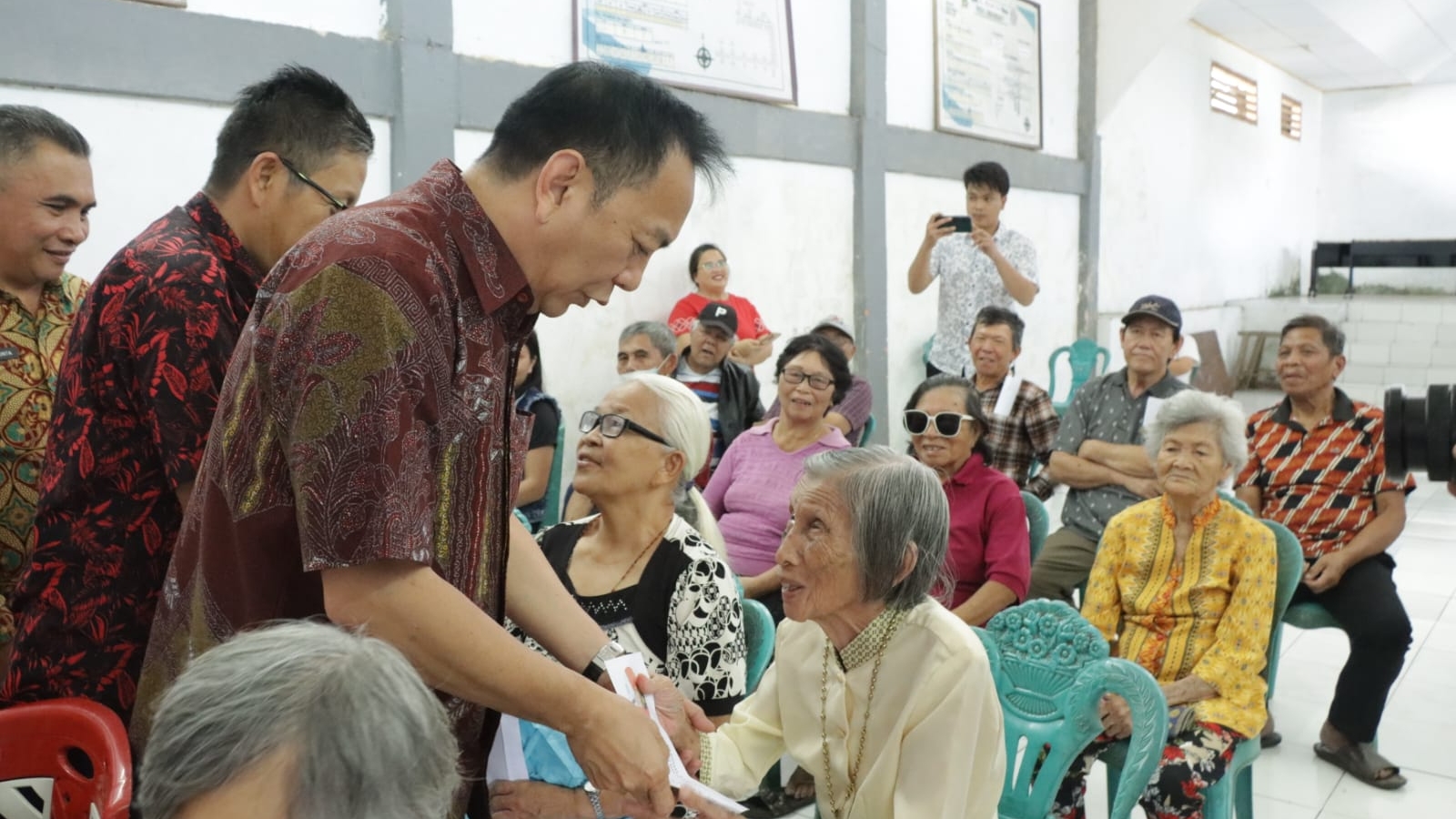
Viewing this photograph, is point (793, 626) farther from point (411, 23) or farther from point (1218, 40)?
point (1218, 40)

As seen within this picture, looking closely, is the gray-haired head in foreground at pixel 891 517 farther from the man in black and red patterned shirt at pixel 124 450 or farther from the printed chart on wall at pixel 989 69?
the printed chart on wall at pixel 989 69

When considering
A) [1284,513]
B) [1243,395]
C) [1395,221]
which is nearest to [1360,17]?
[1243,395]

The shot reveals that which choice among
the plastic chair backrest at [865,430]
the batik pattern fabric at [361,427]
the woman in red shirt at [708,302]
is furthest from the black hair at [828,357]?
the batik pattern fabric at [361,427]

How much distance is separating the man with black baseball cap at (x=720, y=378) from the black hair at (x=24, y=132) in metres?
2.96

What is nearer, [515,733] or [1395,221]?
[515,733]

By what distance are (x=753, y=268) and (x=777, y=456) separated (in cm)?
233

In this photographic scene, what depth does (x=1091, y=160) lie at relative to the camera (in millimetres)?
8680

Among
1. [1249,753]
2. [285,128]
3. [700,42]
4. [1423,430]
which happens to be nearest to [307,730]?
[285,128]

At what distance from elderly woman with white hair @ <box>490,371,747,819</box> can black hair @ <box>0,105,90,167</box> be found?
1.09 m

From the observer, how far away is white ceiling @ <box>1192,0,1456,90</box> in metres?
10.1

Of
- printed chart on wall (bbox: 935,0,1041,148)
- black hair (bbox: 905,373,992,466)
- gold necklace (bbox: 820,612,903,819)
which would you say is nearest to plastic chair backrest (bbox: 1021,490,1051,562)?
black hair (bbox: 905,373,992,466)

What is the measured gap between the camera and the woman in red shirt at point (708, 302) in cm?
513

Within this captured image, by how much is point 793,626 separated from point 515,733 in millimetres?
604

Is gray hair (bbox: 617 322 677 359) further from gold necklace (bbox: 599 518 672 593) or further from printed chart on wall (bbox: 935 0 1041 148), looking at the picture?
printed chart on wall (bbox: 935 0 1041 148)
